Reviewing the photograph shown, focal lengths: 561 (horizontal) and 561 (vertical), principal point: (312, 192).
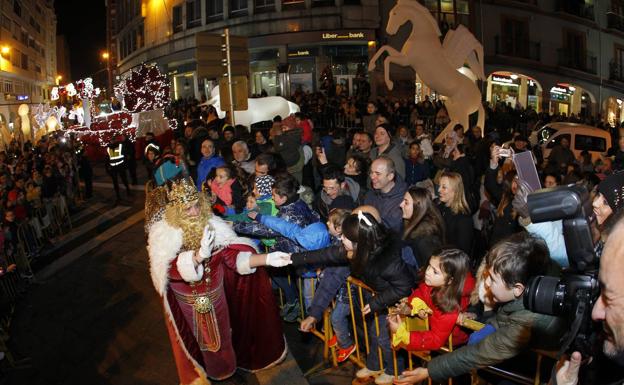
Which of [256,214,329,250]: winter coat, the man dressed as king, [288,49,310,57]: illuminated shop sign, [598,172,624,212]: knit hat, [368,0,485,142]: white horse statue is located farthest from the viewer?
[288,49,310,57]: illuminated shop sign

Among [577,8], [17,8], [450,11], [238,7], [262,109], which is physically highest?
[17,8]

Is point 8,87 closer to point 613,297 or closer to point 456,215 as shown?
point 456,215

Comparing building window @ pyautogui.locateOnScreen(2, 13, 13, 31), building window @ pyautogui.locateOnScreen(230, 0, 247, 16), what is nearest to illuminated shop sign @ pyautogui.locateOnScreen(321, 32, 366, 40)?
building window @ pyautogui.locateOnScreen(230, 0, 247, 16)

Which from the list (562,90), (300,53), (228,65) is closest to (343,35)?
(300,53)

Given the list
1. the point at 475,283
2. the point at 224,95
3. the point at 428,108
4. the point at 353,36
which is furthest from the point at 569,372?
the point at 353,36

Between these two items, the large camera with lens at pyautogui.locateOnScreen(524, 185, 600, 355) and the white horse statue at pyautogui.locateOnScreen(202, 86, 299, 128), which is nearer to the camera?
the large camera with lens at pyautogui.locateOnScreen(524, 185, 600, 355)

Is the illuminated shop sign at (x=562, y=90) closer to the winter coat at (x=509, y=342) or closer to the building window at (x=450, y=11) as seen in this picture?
the building window at (x=450, y=11)

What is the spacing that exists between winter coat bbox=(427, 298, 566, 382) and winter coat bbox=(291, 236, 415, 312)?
999mm

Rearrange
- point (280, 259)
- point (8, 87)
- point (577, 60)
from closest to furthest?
point (280, 259), point (577, 60), point (8, 87)

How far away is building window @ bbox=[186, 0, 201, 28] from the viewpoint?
3828cm

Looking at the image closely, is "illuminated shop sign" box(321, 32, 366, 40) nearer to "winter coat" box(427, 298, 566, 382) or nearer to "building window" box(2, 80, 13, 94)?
"building window" box(2, 80, 13, 94)

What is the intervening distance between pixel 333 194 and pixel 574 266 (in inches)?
165

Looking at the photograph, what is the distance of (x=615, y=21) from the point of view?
35.4 m

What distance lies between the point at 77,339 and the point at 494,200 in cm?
599
